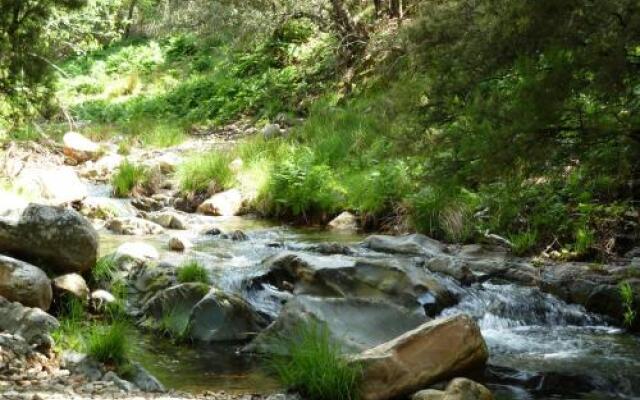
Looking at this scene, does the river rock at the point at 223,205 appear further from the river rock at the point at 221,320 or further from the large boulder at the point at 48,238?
the river rock at the point at 221,320

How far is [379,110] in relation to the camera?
544 cm

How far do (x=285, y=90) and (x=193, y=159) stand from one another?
5590mm

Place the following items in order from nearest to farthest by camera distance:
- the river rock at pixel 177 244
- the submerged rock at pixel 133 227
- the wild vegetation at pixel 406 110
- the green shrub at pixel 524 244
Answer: the wild vegetation at pixel 406 110 < the green shrub at pixel 524 244 < the river rock at pixel 177 244 < the submerged rock at pixel 133 227

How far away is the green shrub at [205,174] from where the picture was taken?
1224 cm

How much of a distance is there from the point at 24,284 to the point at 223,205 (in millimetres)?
5644

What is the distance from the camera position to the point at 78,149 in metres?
15.1

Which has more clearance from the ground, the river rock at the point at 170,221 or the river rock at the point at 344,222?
the river rock at the point at 170,221

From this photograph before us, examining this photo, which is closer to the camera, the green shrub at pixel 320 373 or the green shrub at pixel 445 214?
the green shrub at pixel 320 373

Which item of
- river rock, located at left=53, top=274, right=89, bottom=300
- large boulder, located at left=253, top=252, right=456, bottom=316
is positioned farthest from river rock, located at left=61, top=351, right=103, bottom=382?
large boulder, located at left=253, top=252, right=456, bottom=316

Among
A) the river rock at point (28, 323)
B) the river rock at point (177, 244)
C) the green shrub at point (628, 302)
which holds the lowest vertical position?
the green shrub at point (628, 302)

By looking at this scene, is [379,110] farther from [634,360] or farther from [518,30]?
[634,360]

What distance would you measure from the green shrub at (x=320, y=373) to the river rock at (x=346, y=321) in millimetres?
699

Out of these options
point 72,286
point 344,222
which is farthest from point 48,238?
point 344,222

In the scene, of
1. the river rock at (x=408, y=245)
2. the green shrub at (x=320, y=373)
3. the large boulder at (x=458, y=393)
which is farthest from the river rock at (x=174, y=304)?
the river rock at (x=408, y=245)
